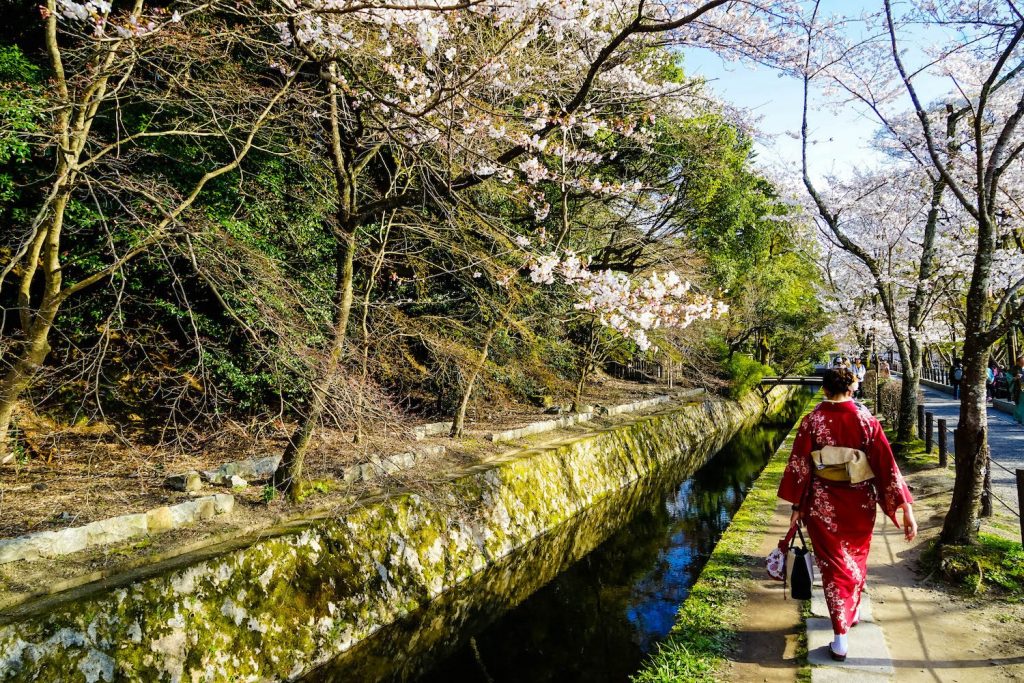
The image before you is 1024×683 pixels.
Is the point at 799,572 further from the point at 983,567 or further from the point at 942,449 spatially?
the point at 942,449

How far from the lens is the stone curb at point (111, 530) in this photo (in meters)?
4.20

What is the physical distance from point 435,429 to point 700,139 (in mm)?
9455

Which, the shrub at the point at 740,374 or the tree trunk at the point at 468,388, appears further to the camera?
the shrub at the point at 740,374

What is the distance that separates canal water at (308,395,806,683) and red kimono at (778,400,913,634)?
2.11 meters

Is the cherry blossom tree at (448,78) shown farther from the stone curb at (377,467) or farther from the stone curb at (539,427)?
the stone curb at (539,427)

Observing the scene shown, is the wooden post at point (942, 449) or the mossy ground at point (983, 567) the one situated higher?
the wooden post at point (942, 449)

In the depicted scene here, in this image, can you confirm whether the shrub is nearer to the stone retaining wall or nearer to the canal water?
the canal water

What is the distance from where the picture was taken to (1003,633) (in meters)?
3.89

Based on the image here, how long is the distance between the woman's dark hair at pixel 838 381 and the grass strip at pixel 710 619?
193 cm

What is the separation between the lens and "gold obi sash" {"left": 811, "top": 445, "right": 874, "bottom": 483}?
152 inches

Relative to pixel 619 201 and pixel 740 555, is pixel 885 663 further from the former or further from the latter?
pixel 619 201

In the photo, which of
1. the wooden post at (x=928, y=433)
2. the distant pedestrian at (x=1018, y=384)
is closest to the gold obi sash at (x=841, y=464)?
the wooden post at (x=928, y=433)

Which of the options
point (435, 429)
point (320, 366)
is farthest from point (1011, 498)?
point (320, 366)

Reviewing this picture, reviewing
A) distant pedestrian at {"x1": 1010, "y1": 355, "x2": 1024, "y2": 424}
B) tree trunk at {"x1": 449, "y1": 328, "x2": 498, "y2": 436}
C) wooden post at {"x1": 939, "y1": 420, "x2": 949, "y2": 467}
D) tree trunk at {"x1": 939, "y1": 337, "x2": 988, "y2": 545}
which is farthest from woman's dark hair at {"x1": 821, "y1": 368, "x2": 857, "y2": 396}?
distant pedestrian at {"x1": 1010, "y1": 355, "x2": 1024, "y2": 424}
